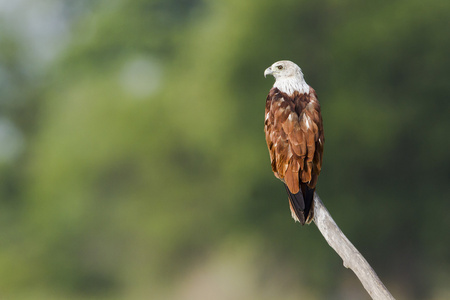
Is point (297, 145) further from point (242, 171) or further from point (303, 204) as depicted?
point (242, 171)

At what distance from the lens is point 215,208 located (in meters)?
8.37

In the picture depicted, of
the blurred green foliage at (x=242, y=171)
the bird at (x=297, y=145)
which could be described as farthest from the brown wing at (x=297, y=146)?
the blurred green foliage at (x=242, y=171)

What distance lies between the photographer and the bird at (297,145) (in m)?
2.36

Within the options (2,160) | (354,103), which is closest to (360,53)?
(354,103)

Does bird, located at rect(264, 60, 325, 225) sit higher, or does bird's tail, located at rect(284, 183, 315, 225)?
bird, located at rect(264, 60, 325, 225)

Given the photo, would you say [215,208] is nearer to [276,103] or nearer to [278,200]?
[278,200]

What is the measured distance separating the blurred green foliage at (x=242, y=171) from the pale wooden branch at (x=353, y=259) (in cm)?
505

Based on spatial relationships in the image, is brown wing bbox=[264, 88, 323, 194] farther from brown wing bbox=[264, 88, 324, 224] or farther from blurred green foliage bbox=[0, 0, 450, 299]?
blurred green foliage bbox=[0, 0, 450, 299]

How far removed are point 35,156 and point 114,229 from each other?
73.7 inches

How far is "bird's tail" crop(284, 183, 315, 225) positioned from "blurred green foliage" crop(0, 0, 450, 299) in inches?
197

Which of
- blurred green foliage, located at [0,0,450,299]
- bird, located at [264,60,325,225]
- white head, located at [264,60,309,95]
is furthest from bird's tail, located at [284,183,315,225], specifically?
blurred green foliage, located at [0,0,450,299]

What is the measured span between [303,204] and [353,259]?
26cm

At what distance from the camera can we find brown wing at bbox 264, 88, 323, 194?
2395 mm

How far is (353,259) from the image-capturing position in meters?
2.24
